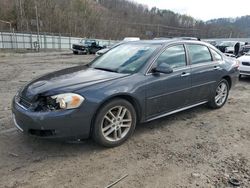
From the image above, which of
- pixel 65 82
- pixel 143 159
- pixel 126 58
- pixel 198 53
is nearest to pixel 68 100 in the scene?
pixel 65 82

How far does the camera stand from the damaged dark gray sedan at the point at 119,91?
3.21 m

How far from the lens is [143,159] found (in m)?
3.30

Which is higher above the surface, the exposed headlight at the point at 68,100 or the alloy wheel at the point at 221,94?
the exposed headlight at the point at 68,100

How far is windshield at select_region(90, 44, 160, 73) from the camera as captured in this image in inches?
160

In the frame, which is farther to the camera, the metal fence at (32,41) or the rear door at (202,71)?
the metal fence at (32,41)

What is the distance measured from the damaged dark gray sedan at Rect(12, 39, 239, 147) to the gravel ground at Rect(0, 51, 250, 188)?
1.05 feet

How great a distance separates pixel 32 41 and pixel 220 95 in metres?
32.4

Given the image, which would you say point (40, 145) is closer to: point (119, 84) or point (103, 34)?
point (119, 84)

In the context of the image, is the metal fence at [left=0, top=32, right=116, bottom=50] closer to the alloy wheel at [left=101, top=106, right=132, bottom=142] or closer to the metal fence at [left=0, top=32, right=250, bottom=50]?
the metal fence at [left=0, top=32, right=250, bottom=50]

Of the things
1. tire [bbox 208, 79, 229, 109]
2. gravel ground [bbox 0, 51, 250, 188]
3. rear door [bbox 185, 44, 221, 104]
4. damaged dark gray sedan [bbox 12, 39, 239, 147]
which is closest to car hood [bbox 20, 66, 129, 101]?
damaged dark gray sedan [bbox 12, 39, 239, 147]

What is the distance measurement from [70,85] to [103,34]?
64.4 m

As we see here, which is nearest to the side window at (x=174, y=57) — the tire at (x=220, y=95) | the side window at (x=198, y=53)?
the side window at (x=198, y=53)

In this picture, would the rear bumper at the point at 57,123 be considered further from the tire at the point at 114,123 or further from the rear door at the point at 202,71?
the rear door at the point at 202,71

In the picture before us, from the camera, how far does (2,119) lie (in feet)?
15.2
